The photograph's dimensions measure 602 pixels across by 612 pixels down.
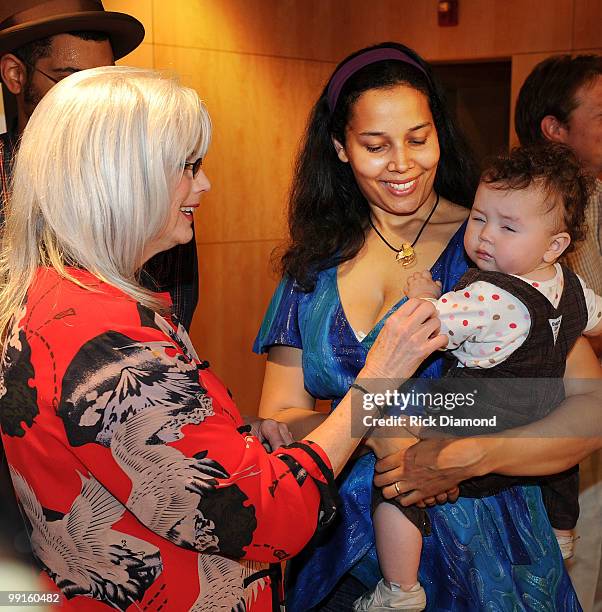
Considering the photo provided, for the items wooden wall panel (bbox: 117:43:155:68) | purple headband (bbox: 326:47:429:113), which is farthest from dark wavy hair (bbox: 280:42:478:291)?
wooden wall panel (bbox: 117:43:155:68)

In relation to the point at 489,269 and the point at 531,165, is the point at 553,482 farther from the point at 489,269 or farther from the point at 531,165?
the point at 531,165

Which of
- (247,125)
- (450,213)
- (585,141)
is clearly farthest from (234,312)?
(450,213)

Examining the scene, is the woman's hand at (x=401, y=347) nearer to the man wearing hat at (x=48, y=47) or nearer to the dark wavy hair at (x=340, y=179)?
the dark wavy hair at (x=340, y=179)

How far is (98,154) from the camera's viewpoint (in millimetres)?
947

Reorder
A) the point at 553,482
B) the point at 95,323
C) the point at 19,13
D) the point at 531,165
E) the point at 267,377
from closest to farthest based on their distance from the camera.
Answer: the point at 95,323
the point at 531,165
the point at 553,482
the point at 267,377
the point at 19,13

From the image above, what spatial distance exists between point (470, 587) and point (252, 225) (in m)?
2.34

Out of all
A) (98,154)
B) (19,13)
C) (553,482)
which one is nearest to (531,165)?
(553,482)

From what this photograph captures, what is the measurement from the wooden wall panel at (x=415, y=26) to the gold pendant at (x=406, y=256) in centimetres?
127

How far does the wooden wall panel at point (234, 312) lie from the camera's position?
10.8 ft

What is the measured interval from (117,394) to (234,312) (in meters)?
2.51

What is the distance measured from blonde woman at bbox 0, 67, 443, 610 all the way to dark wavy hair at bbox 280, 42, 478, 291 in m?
0.49

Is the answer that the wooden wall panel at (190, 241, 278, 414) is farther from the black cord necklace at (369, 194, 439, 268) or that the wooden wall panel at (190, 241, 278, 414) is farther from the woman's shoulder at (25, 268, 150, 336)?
the woman's shoulder at (25, 268, 150, 336)

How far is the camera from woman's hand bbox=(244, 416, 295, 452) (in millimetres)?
1377

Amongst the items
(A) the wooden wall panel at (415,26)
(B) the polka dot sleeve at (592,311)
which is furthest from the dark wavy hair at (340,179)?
(A) the wooden wall panel at (415,26)
